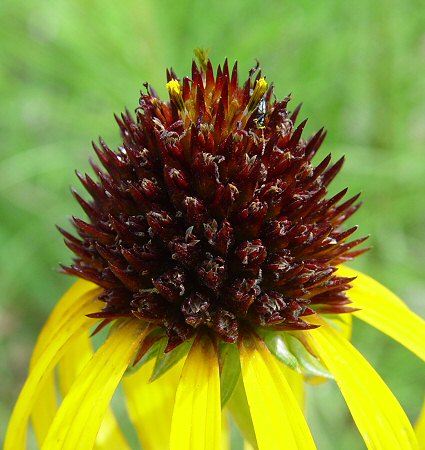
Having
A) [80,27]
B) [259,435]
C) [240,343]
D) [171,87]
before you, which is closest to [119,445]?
[240,343]

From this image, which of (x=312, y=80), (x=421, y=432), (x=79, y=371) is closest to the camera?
(x=421, y=432)

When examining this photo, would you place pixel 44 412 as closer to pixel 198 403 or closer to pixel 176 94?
pixel 198 403

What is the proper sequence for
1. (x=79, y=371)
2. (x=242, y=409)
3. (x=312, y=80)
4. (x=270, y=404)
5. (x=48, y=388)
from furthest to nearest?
(x=312, y=80)
(x=79, y=371)
(x=48, y=388)
(x=242, y=409)
(x=270, y=404)

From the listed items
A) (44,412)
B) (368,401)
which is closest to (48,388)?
(44,412)

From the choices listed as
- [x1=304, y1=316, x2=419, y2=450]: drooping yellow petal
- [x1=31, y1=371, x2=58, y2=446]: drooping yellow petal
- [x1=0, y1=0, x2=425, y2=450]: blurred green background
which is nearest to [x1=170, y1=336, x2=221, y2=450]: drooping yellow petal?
[x1=304, y1=316, x2=419, y2=450]: drooping yellow petal

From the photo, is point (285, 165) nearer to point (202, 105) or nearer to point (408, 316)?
point (202, 105)

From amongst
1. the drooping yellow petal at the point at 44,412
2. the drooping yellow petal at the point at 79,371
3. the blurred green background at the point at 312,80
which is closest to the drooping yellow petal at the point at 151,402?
the drooping yellow petal at the point at 79,371
